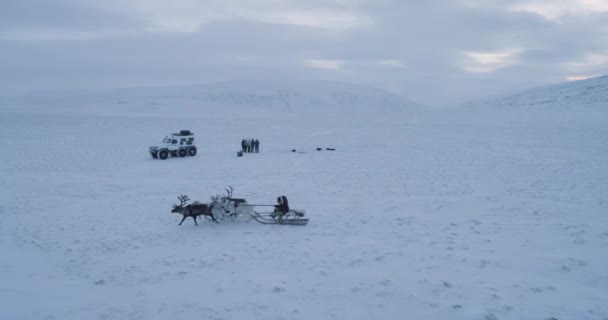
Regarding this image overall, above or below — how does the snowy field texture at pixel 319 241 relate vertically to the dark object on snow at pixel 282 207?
below

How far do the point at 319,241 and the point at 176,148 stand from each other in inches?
619

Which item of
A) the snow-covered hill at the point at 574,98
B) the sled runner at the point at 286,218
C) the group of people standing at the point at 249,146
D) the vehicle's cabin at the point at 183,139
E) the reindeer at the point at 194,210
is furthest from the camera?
the snow-covered hill at the point at 574,98

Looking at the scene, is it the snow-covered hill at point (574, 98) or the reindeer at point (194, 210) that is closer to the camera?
the reindeer at point (194, 210)

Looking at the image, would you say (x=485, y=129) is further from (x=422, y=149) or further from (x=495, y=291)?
(x=495, y=291)

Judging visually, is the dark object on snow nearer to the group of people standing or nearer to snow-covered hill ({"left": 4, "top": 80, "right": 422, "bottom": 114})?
the group of people standing

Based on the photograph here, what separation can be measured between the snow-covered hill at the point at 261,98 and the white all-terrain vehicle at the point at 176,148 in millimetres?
42139

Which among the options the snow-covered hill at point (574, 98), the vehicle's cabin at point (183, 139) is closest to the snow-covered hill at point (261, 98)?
the snow-covered hill at point (574, 98)

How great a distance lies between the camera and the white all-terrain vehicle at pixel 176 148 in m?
21.7

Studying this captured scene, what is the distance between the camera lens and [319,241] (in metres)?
Result: 8.90

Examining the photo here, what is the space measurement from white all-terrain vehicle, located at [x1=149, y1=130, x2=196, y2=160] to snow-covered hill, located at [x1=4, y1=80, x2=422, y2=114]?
42.1 metres

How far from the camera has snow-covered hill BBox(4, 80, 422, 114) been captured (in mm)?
71131

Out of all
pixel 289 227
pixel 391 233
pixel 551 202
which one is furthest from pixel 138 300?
pixel 551 202

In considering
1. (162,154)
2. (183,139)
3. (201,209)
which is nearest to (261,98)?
(183,139)

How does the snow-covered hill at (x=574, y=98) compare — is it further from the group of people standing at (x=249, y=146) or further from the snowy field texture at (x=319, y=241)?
the group of people standing at (x=249, y=146)
